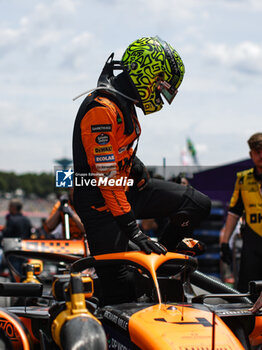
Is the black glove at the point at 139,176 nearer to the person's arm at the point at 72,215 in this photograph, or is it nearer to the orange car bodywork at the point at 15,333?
the orange car bodywork at the point at 15,333

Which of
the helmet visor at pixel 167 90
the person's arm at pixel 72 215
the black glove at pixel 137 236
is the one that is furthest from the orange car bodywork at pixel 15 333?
the person's arm at pixel 72 215

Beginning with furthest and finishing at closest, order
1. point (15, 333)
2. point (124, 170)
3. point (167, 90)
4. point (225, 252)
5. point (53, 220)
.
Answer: point (53, 220)
point (225, 252)
point (167, 90)
point (124, 170)
point (15, 333)

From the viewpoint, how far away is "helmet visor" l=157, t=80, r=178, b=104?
12.4 feet

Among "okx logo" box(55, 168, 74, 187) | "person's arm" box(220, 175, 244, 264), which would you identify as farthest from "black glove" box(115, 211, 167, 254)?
"person's arm" box(220, 175, 244, 264)

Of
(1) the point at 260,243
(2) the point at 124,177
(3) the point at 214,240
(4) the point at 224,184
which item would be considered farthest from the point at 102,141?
(3) the point at 214,240

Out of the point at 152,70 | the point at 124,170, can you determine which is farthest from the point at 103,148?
the point at 152,70

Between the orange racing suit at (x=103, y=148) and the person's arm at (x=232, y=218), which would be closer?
the orange racing suit at (x=103, y=148)

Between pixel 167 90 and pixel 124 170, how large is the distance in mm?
576

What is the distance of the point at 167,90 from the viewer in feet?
12.5

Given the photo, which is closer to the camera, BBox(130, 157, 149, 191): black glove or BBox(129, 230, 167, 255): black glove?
BBox(129, 230, 167, 255): black glove

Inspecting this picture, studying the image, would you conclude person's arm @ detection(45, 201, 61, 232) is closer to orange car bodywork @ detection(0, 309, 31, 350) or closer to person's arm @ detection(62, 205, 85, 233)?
person's arm @ detection(62, 205, 85, 233)

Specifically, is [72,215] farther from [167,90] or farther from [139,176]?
[167,90]

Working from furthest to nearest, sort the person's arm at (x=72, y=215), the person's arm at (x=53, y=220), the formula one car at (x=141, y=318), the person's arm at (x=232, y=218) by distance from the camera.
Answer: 1. the person's arm at (x=53, y=220)
2. the person's arm at (x=72, y=215)
3. the person's arm at (x=232, y=218)
4. the formula one car at (x=141, y=318)

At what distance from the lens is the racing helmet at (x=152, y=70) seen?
3705 mm
